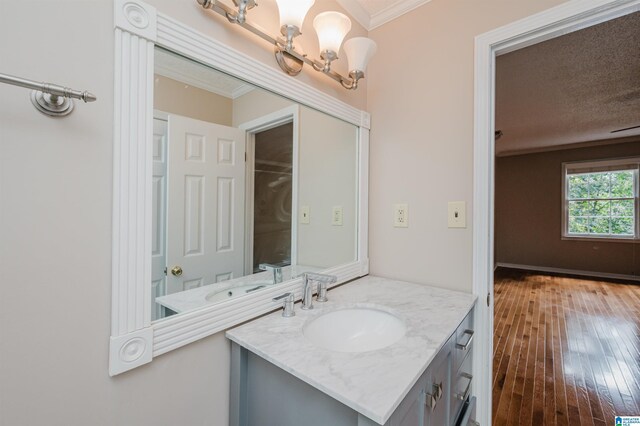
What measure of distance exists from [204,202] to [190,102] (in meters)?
0.34

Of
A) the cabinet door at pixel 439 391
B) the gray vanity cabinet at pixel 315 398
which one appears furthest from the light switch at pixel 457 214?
the cabinet door at pixel 439 391

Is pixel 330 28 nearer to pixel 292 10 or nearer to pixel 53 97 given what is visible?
pixel 292 10

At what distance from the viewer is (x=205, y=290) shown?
3.11 ft

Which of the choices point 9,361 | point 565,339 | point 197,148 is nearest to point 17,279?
point 9,361

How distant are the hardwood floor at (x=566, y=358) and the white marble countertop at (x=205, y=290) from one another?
1.66 meters

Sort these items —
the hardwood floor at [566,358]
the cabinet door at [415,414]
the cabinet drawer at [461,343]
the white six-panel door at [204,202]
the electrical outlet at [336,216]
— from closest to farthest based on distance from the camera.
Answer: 1. the cabinet door at [415,414]
2. the white six-panel door at [204,202]
3. the cabinet drawer at [461,343]
4. the electrical outlet at [336,216]
5. the hardwood floor at [566,358]

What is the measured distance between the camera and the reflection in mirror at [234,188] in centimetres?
86

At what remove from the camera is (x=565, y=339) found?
2613mm

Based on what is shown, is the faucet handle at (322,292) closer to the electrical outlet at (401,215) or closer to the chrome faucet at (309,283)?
the chrome faucet at (309,283)

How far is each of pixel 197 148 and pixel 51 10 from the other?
459mm

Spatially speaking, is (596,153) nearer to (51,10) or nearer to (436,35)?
(436,35)

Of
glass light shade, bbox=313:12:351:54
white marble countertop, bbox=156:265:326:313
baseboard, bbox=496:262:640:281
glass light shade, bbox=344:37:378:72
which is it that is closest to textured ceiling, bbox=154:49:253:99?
glass light shade, bbox=313:12:351:54

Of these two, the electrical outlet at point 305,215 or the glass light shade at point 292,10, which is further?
the electrical outlet at point 305,215

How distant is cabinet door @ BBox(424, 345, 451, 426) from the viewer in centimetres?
78
